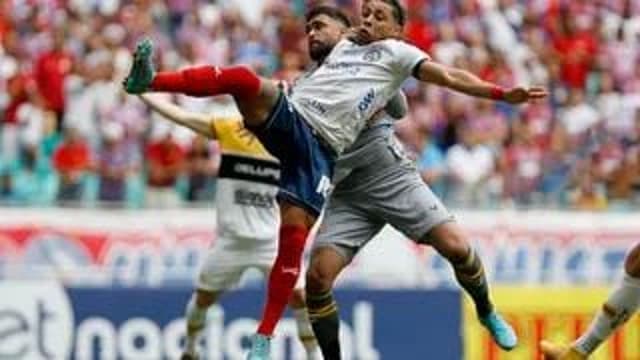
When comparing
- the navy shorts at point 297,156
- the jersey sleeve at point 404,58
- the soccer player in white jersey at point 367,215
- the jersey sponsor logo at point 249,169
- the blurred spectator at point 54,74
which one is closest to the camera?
the navy shorts at point 297,156

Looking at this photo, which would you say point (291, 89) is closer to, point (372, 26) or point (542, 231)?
point (372, 26)

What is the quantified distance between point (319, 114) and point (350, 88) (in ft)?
0.80

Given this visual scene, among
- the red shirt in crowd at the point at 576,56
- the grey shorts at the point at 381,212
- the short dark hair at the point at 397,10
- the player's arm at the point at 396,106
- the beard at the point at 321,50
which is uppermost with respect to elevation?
the red shirt in crowd at the point at 576,56

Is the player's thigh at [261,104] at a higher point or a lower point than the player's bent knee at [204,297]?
higher

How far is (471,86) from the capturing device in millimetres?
11945

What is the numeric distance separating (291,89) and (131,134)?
7.39 meters

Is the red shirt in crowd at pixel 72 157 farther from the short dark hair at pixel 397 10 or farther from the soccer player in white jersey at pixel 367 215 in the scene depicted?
the short dark hair at pixel 397 10

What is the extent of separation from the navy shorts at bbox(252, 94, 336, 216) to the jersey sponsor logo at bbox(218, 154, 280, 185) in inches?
114

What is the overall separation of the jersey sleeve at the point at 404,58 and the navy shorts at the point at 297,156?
0.64 m

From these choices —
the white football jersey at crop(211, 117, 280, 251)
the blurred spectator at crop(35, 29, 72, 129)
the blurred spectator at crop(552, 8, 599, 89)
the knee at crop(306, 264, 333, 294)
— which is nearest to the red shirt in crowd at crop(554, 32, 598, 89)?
the blurred spectator at crop(552, 8, 599, 89)

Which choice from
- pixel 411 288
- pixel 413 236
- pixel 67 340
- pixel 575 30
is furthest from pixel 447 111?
pixel 413 236

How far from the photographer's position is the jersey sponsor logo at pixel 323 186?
1260 centimetres

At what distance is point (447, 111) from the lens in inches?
834

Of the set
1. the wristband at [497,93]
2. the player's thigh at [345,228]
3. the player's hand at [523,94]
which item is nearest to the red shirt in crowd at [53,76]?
the player's thigh at [345,228]
